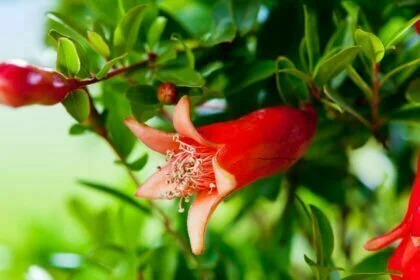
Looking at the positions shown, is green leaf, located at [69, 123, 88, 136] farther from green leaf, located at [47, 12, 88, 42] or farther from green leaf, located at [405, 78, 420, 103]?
green leaf, located at [405, 78, 420, 103]

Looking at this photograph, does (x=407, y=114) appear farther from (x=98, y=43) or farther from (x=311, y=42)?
(x=98, y=43)

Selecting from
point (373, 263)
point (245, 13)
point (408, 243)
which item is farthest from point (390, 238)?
point (245, 13)

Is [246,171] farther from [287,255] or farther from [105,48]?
[287,255]

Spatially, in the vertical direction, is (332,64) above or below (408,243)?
above

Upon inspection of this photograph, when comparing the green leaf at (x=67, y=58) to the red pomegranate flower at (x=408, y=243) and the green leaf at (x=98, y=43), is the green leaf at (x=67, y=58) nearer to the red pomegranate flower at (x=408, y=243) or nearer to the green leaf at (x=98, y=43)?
the green leaf at (x=98, y=43)

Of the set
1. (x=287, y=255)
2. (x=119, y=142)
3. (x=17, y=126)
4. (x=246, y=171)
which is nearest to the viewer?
(x=246, y=171)

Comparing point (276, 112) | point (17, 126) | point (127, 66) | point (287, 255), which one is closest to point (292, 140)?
point (276, 112)

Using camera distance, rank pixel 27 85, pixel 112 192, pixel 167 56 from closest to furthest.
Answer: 1. pixel 27 85
2. pixel 167 56
3. pixel 112 192
